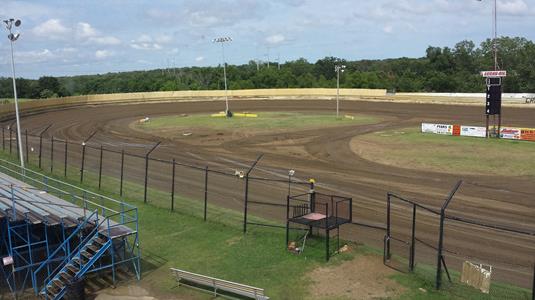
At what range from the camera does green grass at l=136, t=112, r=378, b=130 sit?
61.8 meters

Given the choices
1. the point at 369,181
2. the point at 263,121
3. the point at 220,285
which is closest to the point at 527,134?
the point at 369,181

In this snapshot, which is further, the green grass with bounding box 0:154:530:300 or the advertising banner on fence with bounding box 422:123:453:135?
the advertising banner on fence with bounding box 422:123:453:135

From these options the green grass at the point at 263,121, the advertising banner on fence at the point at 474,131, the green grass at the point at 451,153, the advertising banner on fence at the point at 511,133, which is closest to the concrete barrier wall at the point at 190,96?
the green grass at the point at 263,121

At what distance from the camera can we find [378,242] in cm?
2111

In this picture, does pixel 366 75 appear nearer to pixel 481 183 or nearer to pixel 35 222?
pixel 481 183

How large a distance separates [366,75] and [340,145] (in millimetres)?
90599

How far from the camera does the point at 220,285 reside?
16.4 m

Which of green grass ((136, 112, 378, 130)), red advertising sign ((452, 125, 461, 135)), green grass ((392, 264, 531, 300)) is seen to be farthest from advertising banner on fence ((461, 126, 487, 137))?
green grass ((392, 264, 531, 300))

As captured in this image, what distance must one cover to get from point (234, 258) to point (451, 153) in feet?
88.0

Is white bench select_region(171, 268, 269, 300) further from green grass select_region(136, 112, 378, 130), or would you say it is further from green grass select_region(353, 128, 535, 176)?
green grass select_region(136, 112, 378, 130)

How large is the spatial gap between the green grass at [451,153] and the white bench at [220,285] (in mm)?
22756

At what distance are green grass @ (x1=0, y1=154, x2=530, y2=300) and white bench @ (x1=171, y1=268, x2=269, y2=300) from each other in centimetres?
42

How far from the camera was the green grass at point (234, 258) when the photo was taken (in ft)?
53.8

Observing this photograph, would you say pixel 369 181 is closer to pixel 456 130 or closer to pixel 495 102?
pixel 495 102
